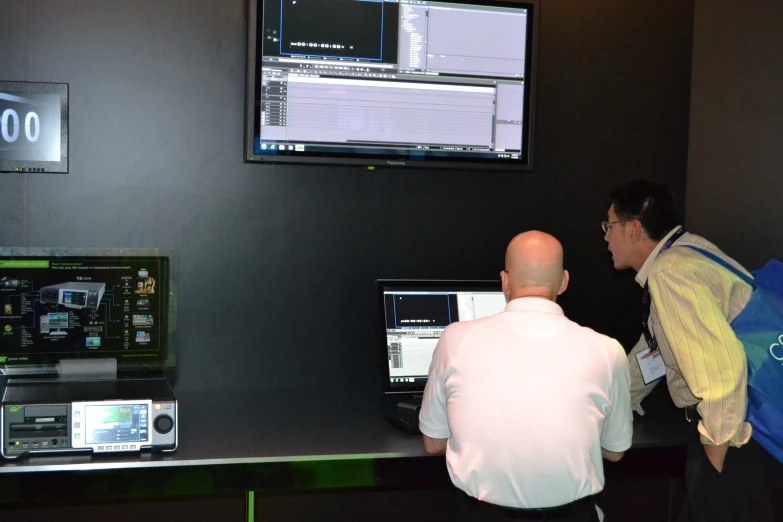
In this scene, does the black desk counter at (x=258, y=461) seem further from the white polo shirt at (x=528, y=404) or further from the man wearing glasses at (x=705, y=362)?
the white polo shirt at (x=528, y=404)

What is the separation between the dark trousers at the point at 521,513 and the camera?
193cm

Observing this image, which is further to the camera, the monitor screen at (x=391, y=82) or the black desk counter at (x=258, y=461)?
the monitor screen at (x=391, y=82)

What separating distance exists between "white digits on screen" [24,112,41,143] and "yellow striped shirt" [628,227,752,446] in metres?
2.13

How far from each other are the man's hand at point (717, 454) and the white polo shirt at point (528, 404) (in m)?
0.46

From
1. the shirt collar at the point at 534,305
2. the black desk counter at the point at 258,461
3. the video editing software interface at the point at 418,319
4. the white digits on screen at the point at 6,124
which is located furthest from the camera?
the video editing software interface at the point at 418,319

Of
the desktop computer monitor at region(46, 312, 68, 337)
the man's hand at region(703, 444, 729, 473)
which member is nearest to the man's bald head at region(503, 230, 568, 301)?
the man's hand at region(703, 444, 729, 473)

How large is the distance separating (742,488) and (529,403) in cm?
89

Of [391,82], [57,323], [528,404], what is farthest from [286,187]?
[528,404]

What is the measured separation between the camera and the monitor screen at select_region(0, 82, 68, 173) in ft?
8.98

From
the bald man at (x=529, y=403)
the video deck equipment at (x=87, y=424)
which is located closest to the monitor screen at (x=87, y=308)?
the video deck equipment at (x=87, y=424)

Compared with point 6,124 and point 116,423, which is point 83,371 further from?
point 6,124

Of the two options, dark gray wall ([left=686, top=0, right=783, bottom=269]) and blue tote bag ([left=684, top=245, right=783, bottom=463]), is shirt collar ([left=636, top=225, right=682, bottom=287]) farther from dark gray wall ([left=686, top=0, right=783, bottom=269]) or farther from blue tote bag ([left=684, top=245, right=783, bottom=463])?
dark gray wall ([left=686, top=0, right=783, bottom=269])

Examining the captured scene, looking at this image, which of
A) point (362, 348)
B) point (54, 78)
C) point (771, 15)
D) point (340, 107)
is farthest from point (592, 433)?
point (54, 78)

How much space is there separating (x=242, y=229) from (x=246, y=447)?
98 cm
